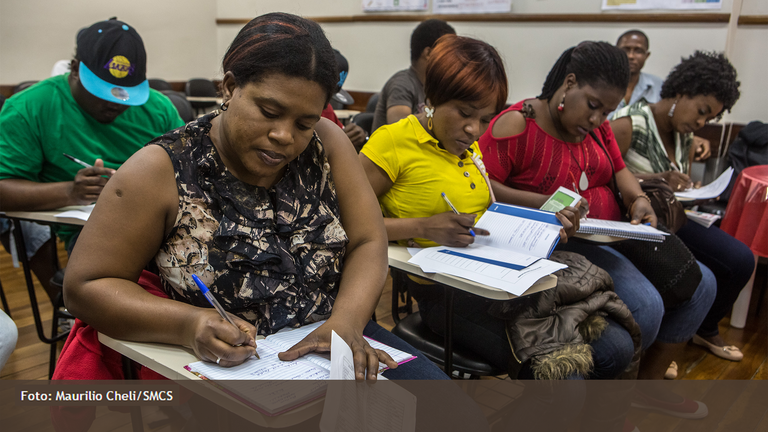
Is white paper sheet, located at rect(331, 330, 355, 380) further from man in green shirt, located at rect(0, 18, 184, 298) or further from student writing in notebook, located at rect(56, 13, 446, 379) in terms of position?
man in green shirt, located at rect(0, 18, 184, 298)

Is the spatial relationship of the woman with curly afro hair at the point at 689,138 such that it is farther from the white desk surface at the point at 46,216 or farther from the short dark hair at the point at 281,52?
the white desk surface at the point at 46,216

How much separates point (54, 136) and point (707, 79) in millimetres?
2741

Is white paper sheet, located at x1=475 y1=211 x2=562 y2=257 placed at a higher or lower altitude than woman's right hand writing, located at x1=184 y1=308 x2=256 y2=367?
lower

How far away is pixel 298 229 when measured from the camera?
113 cm

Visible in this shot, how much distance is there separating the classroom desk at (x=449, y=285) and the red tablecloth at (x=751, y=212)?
166 cm

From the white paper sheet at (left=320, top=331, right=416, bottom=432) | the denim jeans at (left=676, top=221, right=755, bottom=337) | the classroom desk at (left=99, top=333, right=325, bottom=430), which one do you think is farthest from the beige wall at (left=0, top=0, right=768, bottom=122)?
the white paper sheet at (left=320, top=331, right=416, bottom=432)

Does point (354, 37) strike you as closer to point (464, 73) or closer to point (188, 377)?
point (464, 73)

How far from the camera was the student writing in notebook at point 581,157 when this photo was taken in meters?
1.83

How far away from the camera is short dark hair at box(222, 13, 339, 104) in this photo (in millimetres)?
975

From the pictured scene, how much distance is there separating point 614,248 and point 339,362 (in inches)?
58.3

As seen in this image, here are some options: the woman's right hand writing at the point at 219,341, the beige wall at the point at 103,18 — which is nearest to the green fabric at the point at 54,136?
the woman's right hand writing at the point at 219,341

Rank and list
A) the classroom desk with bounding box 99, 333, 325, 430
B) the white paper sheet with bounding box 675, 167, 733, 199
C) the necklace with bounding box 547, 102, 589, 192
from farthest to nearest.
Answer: the white paper sheet with bounding box 675, 167, 733, 199
the necklace with bounding box 547, 102, 589, 192
the classroom desk with bounding box 99, 333, 325, 430

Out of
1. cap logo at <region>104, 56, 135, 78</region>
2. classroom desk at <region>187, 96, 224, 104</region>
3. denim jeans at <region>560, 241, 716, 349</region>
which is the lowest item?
classroom desk at <region>187, 96, 224, 104</region>

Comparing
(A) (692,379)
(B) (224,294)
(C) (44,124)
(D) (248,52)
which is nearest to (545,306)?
(B) (224,294)
